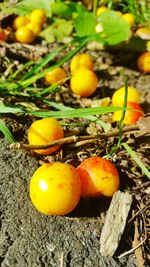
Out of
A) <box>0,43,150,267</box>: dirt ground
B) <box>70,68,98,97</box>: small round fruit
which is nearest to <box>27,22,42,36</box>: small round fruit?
<box>70,68,98,97</box>: small round fruit

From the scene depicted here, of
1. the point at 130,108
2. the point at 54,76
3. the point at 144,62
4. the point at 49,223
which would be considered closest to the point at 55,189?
the point at 49,223

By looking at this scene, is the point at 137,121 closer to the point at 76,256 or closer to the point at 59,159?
the point at 59,159

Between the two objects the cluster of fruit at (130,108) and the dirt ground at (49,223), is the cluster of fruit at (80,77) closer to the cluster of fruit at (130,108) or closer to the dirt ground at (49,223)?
the cluster of fruit at (130,108)

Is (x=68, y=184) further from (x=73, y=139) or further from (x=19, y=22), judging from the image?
(x=19, y=22)

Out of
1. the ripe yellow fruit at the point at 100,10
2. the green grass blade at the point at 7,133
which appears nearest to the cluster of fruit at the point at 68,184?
the green grass blade at the point at 7,133

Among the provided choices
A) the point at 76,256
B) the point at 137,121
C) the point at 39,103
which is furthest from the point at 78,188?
the point at 39,103
